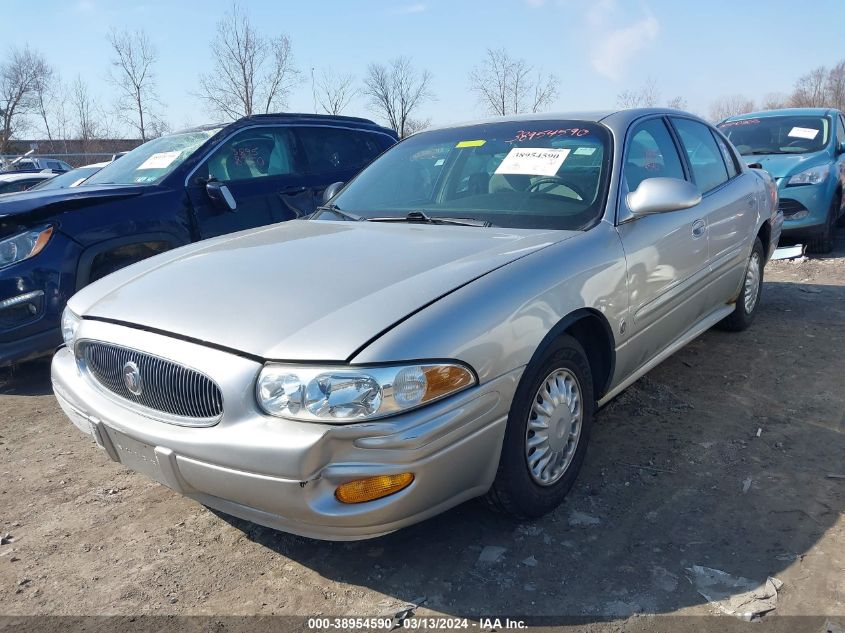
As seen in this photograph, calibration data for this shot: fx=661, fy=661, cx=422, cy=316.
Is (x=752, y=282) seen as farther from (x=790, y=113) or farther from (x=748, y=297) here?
(x=790, y=113)

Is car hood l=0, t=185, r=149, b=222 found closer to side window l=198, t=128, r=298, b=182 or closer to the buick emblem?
side window l=198, t=128, r=298, b=182

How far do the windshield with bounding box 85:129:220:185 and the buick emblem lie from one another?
300cm

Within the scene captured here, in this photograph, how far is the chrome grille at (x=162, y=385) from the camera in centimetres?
205

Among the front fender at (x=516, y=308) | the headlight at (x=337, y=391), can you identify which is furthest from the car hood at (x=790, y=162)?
the headlight at (x=337, y=391)

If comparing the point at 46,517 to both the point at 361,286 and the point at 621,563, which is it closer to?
the point at 361,286

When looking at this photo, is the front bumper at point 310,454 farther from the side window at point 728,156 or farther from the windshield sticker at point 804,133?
the windshield sticker at point 804,133

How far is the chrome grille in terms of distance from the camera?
2049mm

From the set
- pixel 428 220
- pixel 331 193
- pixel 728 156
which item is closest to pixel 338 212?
pixel 331 193

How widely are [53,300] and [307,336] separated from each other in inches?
114

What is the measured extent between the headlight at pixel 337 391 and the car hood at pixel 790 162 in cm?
668

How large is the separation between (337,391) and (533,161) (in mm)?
1808

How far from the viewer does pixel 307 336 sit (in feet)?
6.50

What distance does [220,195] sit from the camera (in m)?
4.88

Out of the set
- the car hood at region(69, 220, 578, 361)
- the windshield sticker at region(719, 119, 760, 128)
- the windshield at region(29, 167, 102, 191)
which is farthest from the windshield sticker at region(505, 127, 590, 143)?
the windshield sticker at region(719, 119, 760, 128)
